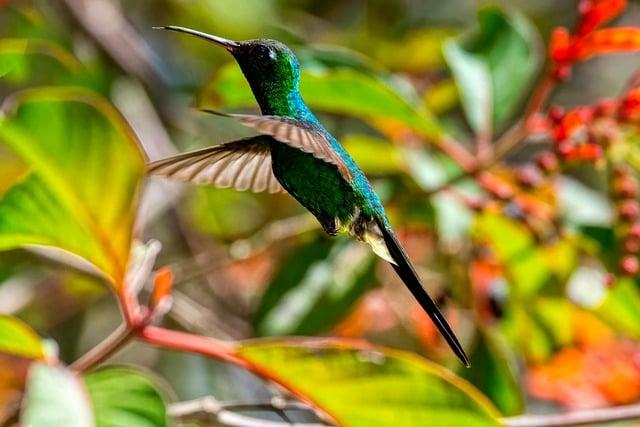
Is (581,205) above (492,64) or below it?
below

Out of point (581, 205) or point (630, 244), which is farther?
point (581, 205)

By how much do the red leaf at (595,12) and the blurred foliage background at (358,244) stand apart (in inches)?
7.3

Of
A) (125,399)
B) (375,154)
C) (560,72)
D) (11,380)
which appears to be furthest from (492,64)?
(11,380)

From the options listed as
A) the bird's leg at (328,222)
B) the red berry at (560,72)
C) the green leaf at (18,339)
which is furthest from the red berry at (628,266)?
the green leaf at (18,339)

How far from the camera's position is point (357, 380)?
4.96 ft

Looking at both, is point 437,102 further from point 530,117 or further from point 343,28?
point 343,28

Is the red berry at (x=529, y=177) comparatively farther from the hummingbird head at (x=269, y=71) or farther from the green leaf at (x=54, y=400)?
the green leaf at (x=54, y=400)

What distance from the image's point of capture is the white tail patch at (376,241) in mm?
1373

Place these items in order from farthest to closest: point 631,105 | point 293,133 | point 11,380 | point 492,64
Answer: point 11,380
point 492,64
point 631,105
point 293,133

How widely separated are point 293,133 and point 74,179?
50cm

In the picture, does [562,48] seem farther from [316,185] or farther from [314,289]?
[314,289]

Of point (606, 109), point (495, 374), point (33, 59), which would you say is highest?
point (33, 59)

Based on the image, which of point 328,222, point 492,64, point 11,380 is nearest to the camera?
point 328,222

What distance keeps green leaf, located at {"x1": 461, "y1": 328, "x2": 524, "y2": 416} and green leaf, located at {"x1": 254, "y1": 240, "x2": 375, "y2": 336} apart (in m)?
0.27
